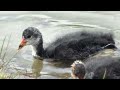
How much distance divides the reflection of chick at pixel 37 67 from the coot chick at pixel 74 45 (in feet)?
0.88

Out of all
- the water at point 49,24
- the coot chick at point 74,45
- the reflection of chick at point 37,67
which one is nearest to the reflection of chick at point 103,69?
the reflection of chick at point 37,67

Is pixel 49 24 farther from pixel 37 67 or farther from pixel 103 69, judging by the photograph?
pixel 103 69

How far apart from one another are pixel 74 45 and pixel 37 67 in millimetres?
974

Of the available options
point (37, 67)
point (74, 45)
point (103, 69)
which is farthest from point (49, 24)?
point (103, 69)

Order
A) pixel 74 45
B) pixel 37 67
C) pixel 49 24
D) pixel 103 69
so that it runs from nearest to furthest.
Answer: pixel 103 69 < pixel 37 67 < pixel 74 45 < pixel 49 24

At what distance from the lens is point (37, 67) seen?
7980 mm

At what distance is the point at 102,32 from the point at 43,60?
145 centimetres

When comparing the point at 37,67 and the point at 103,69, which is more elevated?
the point at 103,69

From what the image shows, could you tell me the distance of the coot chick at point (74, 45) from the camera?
27.9 feet

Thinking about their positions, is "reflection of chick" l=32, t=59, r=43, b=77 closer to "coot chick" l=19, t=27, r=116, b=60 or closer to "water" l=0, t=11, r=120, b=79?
"water" l=0, t=11, r=120, b=79

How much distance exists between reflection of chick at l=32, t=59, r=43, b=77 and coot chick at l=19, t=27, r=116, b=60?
0.27 meters

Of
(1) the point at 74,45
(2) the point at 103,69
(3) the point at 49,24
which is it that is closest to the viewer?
(2) the point at 103,69

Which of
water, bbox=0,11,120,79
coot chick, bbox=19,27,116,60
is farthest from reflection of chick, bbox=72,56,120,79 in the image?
coot chick, bbox=19,27,116,60

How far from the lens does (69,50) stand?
8.52 meters
